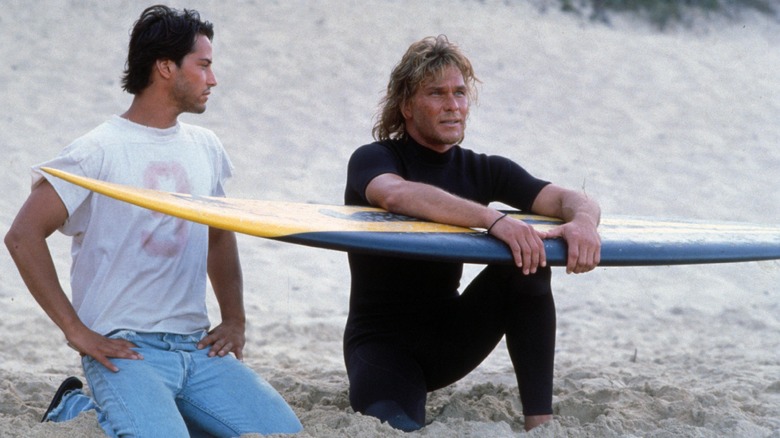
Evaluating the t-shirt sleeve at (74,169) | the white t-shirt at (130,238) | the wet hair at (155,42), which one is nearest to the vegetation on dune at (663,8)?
the wet hair at (155,42)

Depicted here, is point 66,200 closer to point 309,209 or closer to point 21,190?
point 309,209

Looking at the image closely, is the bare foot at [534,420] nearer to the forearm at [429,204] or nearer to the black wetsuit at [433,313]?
the black wetsuit at [433,313]

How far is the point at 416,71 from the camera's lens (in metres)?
3.35

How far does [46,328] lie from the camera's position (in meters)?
5.23

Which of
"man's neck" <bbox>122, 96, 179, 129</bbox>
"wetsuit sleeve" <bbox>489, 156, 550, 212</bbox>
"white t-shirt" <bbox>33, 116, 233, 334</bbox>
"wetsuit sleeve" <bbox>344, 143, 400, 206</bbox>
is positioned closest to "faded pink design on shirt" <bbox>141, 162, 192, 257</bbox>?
"white t-shirt" <bbox>33, 116, 233, 334</bbox>

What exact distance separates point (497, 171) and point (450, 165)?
18 centimetres

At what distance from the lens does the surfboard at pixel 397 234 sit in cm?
271

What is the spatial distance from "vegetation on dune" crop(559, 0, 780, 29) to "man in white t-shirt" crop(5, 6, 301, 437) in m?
10.6

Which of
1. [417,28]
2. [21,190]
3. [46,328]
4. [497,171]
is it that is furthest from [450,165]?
[417,28]

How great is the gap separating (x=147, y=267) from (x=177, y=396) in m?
0.38

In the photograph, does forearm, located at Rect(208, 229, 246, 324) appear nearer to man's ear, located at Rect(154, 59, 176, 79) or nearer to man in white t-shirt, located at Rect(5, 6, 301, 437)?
man in white t-shirt, located at Rect(5, 6, 301, 437)

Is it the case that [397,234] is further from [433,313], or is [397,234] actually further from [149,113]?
[149,113]

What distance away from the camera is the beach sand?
3807 mm

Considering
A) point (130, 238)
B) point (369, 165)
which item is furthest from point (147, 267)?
point (369, 165)
